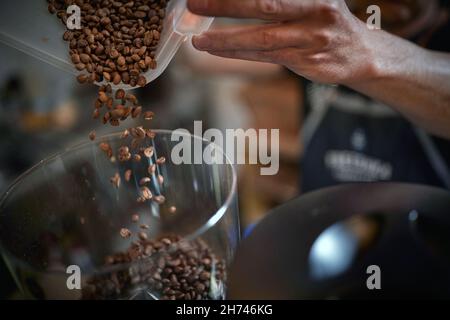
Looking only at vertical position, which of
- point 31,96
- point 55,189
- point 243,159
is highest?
point 31,96

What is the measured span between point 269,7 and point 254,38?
0.06 metres

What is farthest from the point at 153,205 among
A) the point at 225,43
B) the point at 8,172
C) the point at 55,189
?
the point at 8,172

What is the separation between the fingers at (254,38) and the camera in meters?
0.57

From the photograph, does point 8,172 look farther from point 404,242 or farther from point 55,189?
point 404,242

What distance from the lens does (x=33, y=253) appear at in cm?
57

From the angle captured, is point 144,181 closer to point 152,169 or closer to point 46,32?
point 152,169

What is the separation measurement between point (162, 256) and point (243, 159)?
1434mm

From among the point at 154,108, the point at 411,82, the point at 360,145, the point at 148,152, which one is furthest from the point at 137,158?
the point at 154,108

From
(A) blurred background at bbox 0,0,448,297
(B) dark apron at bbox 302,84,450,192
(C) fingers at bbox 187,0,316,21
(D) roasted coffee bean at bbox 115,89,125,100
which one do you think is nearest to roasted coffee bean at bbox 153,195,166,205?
(D) roasted coffee bean at bbox 115,89,125,100

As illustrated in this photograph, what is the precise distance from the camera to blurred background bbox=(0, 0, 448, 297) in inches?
65.4

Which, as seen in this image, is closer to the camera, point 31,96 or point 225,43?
point 225,43

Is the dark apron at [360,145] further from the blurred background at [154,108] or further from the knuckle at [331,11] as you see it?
the knuckle at [331,11]

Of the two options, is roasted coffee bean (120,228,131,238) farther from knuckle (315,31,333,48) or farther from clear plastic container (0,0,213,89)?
knuckle (315,31,333,48)

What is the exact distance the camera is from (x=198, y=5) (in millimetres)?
511
